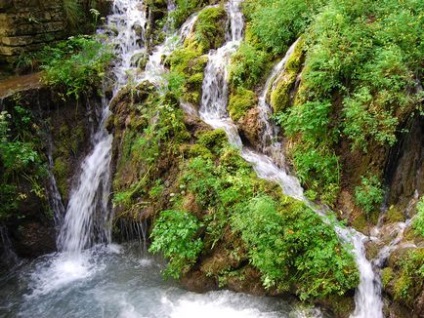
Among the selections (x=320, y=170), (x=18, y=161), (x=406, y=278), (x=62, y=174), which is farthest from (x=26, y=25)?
(x=406, y=278)

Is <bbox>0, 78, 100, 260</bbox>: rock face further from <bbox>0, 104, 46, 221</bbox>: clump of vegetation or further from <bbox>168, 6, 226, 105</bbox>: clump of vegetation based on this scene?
<bbox>168, 6, 226, 105</bbox>: clump of vegetation

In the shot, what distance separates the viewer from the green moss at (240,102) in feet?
24.2

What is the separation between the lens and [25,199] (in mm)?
7305

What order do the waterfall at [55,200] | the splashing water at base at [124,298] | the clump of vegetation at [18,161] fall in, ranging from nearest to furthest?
1. the splashing water at base at [124,298]
2. the clump of vegetation at [18,161]
3. the waterfall at [55,200]

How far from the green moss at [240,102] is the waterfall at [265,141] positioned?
5.7 inches

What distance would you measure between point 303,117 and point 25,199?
5205mm

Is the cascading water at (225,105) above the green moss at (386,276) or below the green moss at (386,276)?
above

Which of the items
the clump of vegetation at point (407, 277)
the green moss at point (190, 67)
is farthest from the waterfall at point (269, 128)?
the clump of vegetation at point (407, 277)

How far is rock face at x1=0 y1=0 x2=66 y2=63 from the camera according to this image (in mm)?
8461

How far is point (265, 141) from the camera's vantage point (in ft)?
23.3

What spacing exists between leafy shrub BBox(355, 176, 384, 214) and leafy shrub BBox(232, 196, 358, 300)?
749 millimetres

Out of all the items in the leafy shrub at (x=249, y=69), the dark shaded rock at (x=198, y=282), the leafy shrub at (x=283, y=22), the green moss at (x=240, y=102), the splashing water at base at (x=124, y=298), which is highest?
the leafy shrub at (x=283, y=22)

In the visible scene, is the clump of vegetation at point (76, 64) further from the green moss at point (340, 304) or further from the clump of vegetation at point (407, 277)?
the clump of vegetation at point (407, 277)

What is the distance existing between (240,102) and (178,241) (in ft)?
9.64
